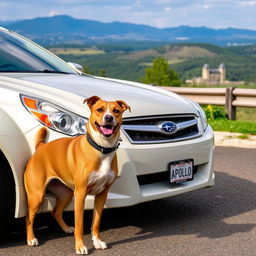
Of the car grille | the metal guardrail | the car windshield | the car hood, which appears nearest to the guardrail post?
the metal guardrail

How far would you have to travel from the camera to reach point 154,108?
4.50 meters

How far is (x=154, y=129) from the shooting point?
436 cm

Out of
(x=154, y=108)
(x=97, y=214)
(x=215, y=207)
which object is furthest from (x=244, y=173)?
(x=97, y=214)

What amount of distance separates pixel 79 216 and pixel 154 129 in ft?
3.10

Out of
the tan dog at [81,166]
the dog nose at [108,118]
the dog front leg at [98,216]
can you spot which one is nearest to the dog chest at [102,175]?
the tan dog at [81,166]

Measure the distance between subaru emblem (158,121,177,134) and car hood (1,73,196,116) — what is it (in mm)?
102

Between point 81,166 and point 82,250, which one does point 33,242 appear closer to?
point 82,250

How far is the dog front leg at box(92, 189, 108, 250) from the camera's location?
399 cm

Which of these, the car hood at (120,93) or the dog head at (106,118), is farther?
the car hood at (120,93)

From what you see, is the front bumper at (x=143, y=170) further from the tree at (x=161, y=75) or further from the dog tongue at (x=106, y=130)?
the tree at (x=161, y=75)

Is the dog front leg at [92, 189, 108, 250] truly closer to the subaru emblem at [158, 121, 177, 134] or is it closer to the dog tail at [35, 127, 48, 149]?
the dog tail at [35, 127, 48, 149]

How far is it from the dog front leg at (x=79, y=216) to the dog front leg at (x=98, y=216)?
0.16 metres

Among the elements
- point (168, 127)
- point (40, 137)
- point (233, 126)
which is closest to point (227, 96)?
point (233, 126)

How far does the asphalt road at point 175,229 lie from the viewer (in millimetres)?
4066
